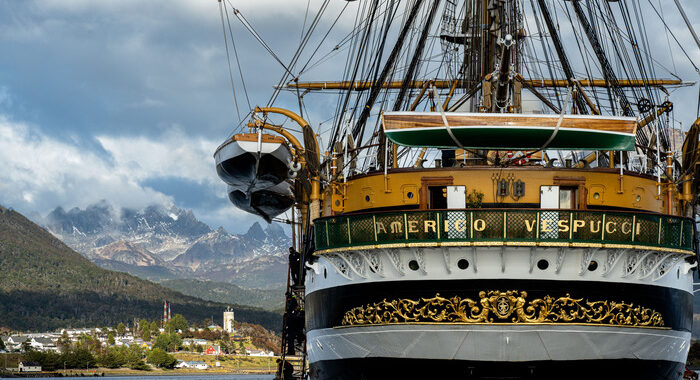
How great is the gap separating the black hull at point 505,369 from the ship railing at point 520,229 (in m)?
3.19

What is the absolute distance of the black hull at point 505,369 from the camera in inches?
1021

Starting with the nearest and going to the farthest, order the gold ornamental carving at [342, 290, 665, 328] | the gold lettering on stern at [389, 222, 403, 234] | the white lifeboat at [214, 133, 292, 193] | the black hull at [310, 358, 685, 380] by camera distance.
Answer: the gold ornamental carving at [342, 290, 665, 328] < the black hull at [310, 358, 685, 380] < the gold lettering on stern at [389, 222, 403, 234] < the white lifeboat at [214, 133, 292, 193]

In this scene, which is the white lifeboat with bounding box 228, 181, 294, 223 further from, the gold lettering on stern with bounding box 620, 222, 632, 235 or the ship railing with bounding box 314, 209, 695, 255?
the gold lettering on stern with bounding box 620, 222, 632, 235

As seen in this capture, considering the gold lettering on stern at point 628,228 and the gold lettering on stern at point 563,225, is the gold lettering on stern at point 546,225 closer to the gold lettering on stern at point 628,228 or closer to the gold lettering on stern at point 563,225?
the gold lettering on stern at point 563,225

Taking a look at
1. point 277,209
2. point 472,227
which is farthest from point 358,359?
point 277,209

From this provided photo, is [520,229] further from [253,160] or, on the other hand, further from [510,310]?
[253,160]

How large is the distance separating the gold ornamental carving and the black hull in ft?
3.81

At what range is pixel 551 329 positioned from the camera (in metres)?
25.5

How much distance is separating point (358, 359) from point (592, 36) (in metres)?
16.6

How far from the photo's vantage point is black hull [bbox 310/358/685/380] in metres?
25.9

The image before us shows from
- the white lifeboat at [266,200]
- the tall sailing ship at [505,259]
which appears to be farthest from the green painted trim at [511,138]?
the white lifeboat at [266,200]

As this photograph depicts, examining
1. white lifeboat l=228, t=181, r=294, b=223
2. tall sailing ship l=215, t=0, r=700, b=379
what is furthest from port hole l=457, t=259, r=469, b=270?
white lifeboat l=228, t=181, r=294, b=223

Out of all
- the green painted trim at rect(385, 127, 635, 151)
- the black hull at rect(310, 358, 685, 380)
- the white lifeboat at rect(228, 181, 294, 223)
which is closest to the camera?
the black hull at rect(310, 358, 685, 380)

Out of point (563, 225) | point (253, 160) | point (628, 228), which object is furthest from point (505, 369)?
point (253, 160)
